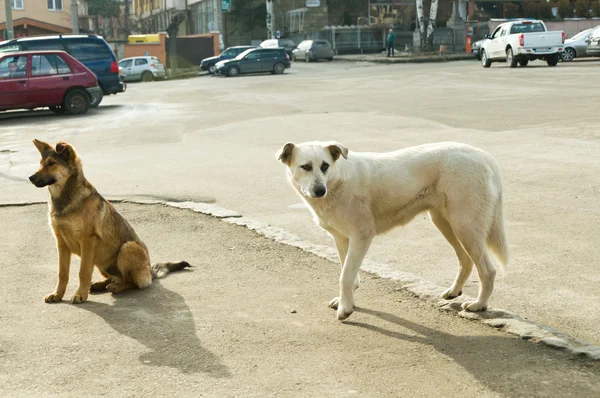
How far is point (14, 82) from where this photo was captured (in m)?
Answer: 22.4

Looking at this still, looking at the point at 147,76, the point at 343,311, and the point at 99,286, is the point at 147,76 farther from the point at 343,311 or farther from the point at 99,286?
the point at 343,311

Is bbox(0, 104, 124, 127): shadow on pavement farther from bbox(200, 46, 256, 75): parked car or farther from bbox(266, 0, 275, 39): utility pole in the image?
bbox(266, 0, 275, 39): utility pole

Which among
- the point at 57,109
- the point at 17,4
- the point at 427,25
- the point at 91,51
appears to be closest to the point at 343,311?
the point at 57,109

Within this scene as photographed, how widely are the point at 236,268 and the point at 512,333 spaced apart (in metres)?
2.67

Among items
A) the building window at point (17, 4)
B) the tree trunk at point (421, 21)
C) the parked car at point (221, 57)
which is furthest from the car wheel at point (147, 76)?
the building window at point (17, 4)

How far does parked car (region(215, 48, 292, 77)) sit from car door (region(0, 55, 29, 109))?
969 inches

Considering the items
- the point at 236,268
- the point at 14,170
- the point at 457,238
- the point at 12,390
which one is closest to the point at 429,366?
the point at 457,238

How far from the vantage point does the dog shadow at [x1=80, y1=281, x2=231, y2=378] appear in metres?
4.74

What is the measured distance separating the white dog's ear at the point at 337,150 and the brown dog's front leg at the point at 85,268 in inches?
75.3

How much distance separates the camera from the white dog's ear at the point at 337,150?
17.9 feet

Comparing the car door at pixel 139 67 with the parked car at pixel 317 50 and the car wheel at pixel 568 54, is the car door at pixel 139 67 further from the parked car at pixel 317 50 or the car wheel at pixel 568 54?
the car wheel at pixel 568 54

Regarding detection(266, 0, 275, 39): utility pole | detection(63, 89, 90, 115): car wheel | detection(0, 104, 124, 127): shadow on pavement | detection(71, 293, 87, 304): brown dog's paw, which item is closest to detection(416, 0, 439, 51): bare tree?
detection(266, 0, 275, 39): utility pole

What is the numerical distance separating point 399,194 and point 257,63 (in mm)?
42577

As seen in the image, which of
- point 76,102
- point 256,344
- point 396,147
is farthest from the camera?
point 76,102
